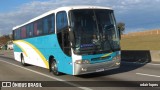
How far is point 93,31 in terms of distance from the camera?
48.9 ft

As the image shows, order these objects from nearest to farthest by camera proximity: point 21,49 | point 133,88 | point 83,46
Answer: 1. point 133,88
2. point 83,46
3. point 21,49

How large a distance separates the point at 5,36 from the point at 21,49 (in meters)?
152

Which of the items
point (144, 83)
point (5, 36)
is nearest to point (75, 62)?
point (144, 83)

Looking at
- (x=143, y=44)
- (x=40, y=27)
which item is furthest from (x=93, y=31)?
(x=143, y=44)

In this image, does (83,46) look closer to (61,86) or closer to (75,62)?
(75,62)

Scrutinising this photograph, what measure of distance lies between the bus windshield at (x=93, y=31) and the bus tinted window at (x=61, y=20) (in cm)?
55

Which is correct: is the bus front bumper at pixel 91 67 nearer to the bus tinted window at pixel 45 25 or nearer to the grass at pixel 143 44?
the bus tinted window at pixel 45 25

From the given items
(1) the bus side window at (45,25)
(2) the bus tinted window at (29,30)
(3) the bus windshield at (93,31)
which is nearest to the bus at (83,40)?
(3) the bus windshield at (93,31)

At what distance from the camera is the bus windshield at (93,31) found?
1469cm

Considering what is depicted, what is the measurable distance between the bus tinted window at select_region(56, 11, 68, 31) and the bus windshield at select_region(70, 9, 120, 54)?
55 centimetres

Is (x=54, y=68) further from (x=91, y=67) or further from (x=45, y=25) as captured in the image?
(x=91, y=67)

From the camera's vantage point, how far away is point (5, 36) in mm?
174625

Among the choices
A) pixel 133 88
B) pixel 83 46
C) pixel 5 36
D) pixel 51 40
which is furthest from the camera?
pixel 5 36

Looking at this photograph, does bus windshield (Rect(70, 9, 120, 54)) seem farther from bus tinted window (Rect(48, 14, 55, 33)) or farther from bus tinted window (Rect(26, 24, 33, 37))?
bus tinted window (Rect(26, 24, 33, 37))
